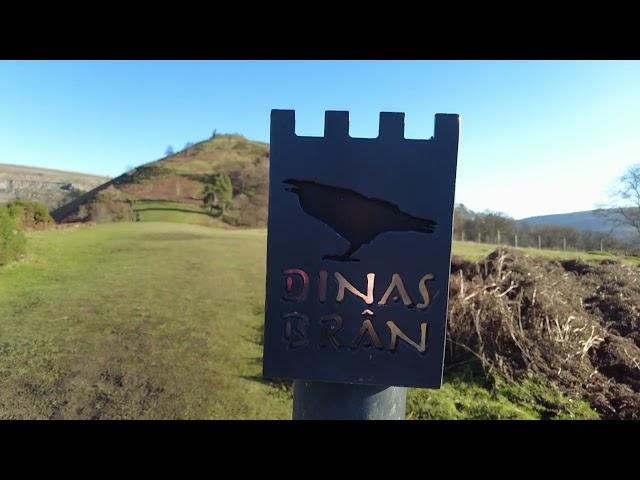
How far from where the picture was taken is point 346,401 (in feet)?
6.42

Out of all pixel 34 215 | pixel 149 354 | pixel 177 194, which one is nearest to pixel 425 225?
pixel 149 354

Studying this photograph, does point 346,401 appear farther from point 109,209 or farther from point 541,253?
point 109,209

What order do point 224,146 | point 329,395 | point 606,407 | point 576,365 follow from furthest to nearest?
point 224,146 < point 576,365 < point 606,407 < point 329,395

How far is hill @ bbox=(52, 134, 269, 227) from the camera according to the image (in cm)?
2907

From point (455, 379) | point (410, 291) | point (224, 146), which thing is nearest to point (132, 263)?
point (455, 379)

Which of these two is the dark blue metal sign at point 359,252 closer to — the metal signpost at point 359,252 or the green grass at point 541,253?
the metal signpost at point 359,252

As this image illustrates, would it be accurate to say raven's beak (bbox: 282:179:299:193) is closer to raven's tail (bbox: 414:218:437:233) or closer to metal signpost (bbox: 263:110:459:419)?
metal signpost (bbox: 263:110:459:419)

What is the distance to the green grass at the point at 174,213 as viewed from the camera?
29609 millimetres

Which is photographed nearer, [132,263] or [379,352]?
[379,352]

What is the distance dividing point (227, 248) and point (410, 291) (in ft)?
46.6

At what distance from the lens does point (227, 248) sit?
15.4 metres

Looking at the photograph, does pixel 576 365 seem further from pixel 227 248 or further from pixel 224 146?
pixel 224 146
